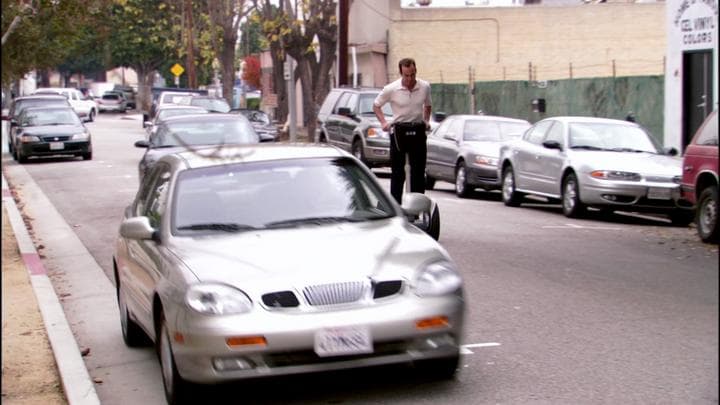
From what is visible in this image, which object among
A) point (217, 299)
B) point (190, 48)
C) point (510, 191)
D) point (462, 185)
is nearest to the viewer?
point (217, 299)

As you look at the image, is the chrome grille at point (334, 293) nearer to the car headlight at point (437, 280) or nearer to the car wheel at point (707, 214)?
the car headlight at point (437, 280)

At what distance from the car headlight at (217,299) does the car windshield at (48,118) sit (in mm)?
28251

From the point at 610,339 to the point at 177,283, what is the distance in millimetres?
3213

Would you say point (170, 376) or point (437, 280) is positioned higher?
point (437, 280)

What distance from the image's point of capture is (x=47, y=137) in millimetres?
32750

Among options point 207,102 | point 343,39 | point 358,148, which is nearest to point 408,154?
point 358,148

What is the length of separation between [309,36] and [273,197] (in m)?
33.4

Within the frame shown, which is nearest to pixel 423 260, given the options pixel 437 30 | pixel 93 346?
pixel 93 346

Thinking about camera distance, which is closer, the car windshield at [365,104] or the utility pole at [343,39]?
the car windshield at [365,104]

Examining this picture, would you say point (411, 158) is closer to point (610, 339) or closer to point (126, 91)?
point (610, 339)

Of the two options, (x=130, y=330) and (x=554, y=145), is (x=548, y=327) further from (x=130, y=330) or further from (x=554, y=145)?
(x=554, y=145)

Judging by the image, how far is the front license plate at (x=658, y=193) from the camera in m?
16.5

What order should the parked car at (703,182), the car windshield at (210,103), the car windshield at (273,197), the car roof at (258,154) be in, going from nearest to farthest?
1. the car windshield at (273,197)
2. the car roof at (258,154)
3. the parked car at (703,182)
4. the car windshield at (210,103)

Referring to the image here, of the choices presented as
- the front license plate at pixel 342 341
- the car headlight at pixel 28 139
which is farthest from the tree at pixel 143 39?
the front license plate at pixel 342 341
